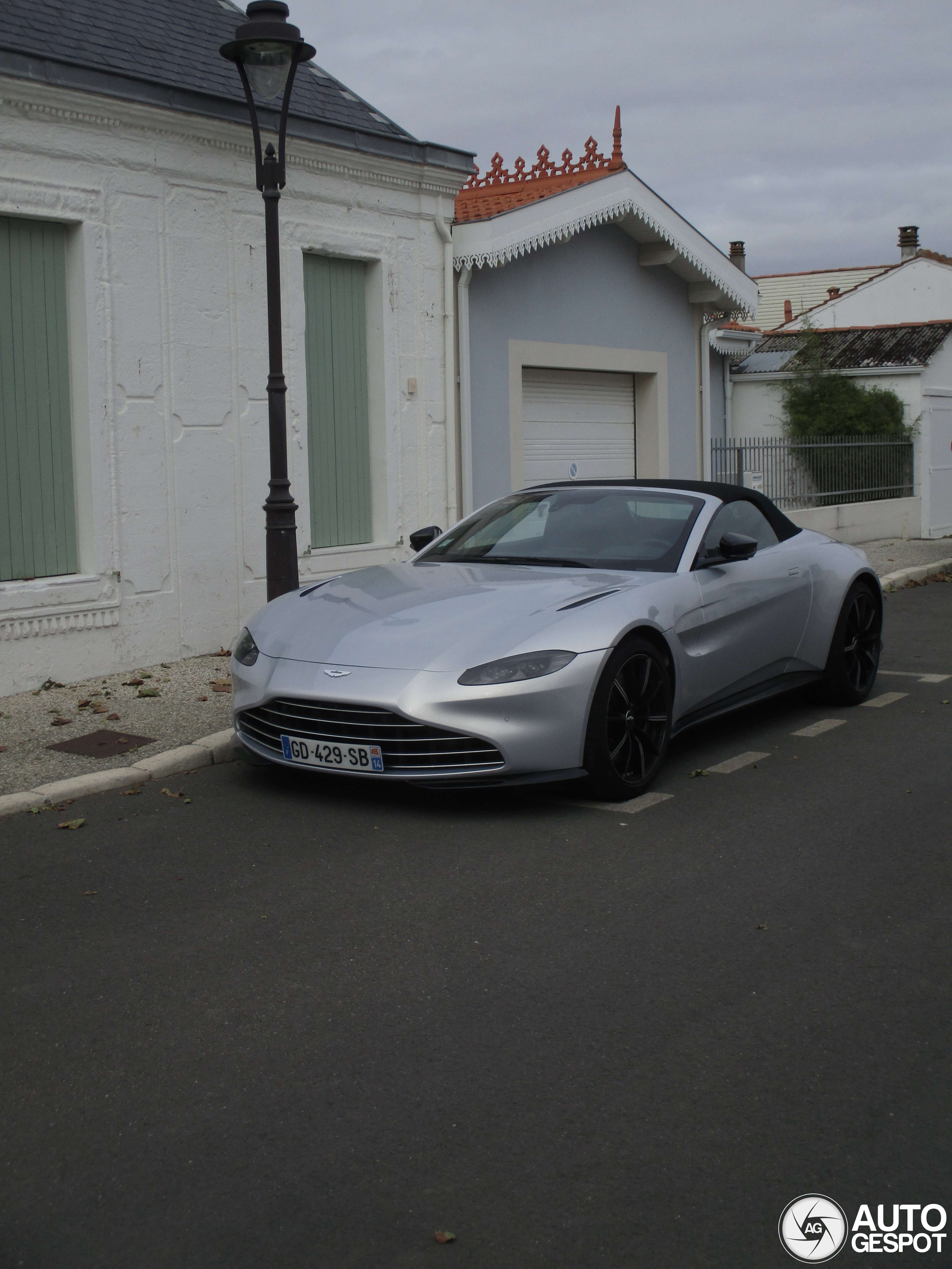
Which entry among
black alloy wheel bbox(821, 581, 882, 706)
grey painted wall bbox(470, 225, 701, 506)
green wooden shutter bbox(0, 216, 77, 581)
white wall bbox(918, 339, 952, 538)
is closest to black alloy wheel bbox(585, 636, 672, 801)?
black alloy wheel bbox(821, 581, 882, 706)

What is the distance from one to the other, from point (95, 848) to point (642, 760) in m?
2.42

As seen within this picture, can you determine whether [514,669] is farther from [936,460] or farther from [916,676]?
[936,460]

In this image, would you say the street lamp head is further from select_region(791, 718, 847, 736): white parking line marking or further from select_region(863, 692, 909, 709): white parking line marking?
select_region(863, 692, 909, 709): white parking line marking

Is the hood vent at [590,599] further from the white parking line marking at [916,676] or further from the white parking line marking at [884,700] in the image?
the white parking line marking at [916,676]

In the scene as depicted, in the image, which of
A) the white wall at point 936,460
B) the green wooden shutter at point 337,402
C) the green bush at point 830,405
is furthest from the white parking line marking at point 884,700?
the white wall at point 936,460

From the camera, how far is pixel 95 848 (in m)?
5.46

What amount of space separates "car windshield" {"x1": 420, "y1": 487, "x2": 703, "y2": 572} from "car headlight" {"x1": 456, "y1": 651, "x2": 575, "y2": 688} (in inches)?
47.8

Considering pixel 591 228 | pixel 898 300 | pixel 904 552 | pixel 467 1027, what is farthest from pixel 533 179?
pixel 898 300

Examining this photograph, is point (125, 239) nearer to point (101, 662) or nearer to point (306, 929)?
point (101, 662)

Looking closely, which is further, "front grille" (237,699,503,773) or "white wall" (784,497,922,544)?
"white wall" (784,497,922,544)

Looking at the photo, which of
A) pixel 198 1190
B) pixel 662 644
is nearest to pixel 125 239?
pixel 662 644

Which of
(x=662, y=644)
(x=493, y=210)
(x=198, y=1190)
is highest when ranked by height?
(x=493, y=210)

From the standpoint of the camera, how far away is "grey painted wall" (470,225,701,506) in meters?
13.2

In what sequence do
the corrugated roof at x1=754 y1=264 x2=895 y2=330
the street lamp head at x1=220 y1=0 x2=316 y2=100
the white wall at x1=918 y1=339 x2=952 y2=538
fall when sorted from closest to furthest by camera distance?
the street lamp head at x1=220 y1=0 x2=316 y2=100 < the white wall at x1=918 y1=339 x2=952 y2=538 < the corrugated roof at x1=754 y1=264 x2=895 y2=330
